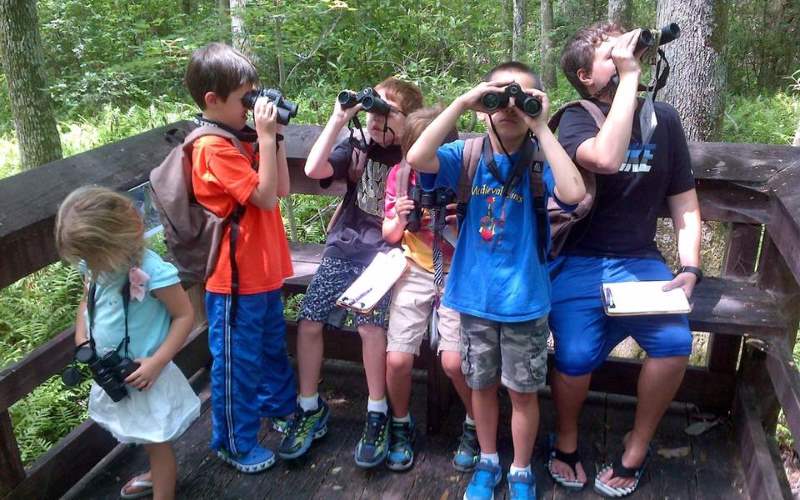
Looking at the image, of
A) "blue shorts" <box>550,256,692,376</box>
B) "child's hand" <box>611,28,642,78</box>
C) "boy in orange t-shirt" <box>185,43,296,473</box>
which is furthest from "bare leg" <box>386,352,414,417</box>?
"child's hand" <box>611,28,642,78</box>

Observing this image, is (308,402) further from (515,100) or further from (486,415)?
(515,100)

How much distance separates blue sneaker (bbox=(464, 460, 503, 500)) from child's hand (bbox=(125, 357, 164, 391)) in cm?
128

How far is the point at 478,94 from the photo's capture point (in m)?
2.14

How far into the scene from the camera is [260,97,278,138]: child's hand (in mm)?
2398

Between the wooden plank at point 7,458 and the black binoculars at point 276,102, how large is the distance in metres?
1.43

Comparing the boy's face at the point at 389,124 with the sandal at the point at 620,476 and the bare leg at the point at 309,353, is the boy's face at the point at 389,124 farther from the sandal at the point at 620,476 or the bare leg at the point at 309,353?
the sandal at the point at 620,476

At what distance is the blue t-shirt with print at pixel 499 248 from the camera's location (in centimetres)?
238

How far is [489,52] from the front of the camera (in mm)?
12188

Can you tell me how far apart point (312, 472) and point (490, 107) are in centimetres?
171

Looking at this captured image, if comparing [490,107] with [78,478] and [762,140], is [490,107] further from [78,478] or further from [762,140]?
[762,140]

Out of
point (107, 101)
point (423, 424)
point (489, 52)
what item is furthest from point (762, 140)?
point (107, 101)

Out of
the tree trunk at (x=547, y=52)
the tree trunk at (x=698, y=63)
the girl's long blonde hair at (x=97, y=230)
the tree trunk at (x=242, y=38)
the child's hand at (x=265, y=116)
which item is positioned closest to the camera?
the girl's long blonde hair at (x=97, y=230)

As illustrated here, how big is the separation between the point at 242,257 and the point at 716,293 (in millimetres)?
2026

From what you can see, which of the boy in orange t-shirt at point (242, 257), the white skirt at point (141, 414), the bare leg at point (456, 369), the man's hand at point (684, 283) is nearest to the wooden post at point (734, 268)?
the man's hand at point (684, 283)
